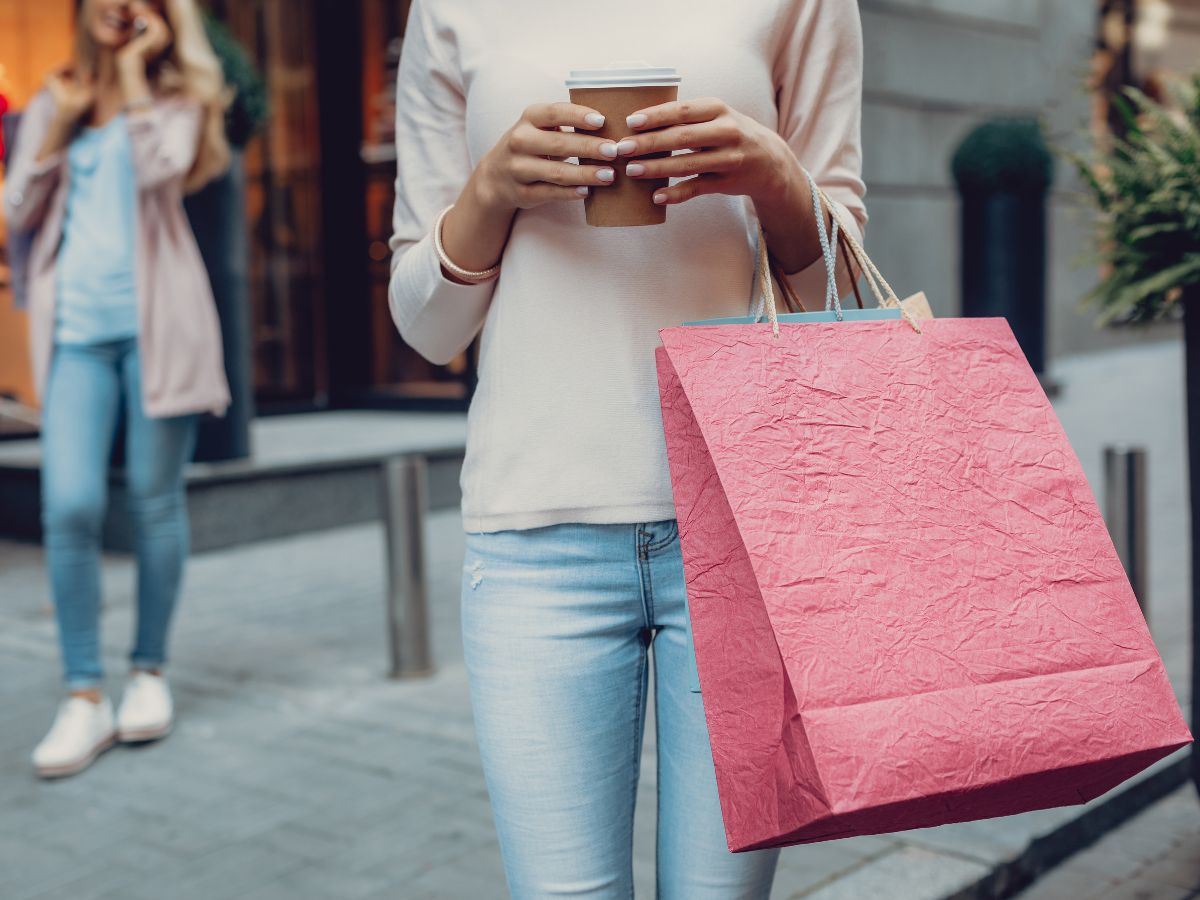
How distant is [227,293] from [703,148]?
6245mm

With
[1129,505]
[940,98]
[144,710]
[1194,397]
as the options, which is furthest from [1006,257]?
[144,710]

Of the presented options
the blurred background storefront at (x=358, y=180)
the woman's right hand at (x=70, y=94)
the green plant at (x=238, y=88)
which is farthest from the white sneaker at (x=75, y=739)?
the blurred background storefront at (x=358, y=180)

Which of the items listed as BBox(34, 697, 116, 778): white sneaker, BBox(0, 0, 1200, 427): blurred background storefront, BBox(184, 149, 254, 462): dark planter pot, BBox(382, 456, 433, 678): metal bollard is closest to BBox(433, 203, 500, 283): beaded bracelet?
BBox(34, 697, 116, 778): white sneaker

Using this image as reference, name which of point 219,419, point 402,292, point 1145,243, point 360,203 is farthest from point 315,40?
point 402,292

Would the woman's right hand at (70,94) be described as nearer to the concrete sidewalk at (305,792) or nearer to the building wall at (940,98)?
the concrete sidewalk at (305,792)

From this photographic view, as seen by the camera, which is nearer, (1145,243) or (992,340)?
(992,340)

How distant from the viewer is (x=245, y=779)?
12.7 feet

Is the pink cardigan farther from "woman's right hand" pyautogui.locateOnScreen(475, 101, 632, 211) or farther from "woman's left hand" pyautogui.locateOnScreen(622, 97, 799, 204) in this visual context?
"woman's left hand" pyautogui.locateOnScreen(622, 97, 799, 204)

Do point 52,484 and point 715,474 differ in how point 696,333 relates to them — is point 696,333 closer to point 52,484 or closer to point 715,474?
point 715,474

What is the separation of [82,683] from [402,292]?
2.77 meters

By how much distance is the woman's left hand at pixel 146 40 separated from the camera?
13.5 feet

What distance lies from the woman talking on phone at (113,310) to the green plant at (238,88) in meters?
2.85

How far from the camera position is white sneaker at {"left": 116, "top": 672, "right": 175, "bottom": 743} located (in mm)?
4160

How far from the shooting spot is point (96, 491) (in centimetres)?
405
